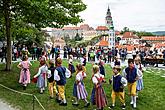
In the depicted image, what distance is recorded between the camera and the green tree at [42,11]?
18672 mm

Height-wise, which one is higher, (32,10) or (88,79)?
(32,10)

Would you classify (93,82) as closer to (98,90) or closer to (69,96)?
(98,90)

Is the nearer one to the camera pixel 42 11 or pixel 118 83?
pixel 118 83

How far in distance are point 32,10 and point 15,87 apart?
4.29 m

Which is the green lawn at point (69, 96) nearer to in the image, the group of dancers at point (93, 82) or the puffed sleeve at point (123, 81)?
the group of dancers at point (93, 82)

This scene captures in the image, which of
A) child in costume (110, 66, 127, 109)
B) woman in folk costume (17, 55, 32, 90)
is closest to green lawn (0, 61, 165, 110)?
woman in folk costume (17, 55, 32, 90)

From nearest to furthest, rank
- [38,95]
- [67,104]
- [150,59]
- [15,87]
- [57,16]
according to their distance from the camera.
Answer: [67,104]
[38,95]
[15,87]
[57,16]
[150,59]

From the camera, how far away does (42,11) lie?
18531mm

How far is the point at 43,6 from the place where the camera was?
18.5 metres

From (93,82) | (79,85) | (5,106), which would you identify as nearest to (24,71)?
(5,106)

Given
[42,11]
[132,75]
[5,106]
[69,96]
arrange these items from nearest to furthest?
[5,106] → [132,75] → [69,96] → [42,11]

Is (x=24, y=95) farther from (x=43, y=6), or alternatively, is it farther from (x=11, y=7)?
(x=11, y=7)

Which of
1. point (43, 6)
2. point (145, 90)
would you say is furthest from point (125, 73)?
point (43, 6)

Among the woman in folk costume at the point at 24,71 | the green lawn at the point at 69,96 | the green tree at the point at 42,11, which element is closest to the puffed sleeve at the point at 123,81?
the green lawn at the point at 69,96
